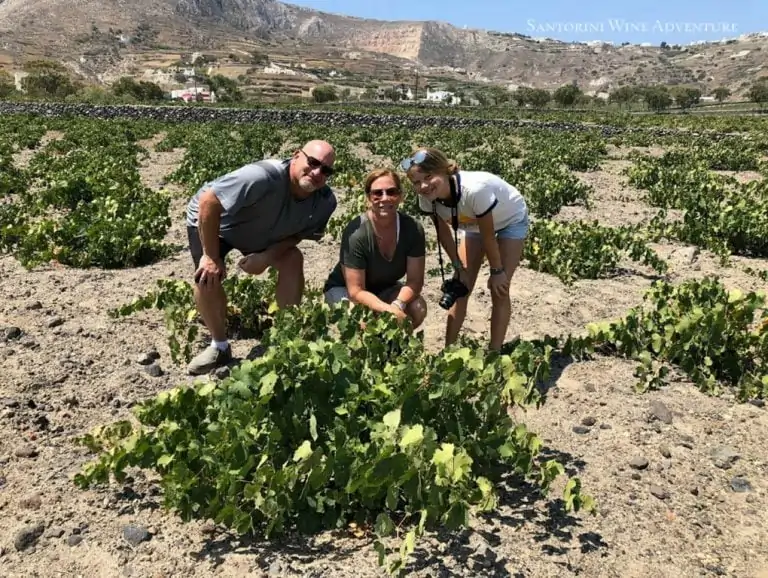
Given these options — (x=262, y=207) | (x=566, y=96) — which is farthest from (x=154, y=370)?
(x=566, y=96)

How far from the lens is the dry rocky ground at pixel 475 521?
284 centimetres

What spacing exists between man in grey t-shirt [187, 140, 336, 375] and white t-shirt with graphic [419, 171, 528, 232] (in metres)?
0.80

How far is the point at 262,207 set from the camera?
14.8 feet

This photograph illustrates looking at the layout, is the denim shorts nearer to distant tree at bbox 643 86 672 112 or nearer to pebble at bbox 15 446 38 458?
pebble at bbox 15 446 38 458

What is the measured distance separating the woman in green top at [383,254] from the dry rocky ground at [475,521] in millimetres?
1045

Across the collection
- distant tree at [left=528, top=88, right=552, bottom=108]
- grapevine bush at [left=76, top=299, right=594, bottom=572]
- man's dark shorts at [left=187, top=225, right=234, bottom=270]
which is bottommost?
grapevine bush at [left=76, top=299, right=594, bottom=572]

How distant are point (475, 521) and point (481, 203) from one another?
1.99m

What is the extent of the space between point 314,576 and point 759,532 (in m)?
2.07

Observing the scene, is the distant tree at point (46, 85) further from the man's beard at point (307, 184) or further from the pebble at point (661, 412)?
the pebble at point (661, 412)

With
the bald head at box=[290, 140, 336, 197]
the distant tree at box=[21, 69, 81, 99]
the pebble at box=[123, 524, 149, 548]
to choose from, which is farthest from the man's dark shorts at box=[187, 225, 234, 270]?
the distant tree at box=[21, 69, 81, 99]

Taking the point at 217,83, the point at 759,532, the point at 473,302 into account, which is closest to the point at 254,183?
the point at 473,302

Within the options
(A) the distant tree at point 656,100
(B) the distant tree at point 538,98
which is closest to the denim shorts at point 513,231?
(A) the distant tree at point 656,100

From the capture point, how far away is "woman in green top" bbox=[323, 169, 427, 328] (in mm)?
4230

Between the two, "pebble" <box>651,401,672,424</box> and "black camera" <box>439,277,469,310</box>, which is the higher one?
"black camera" <box>439,277,469,310</box>
